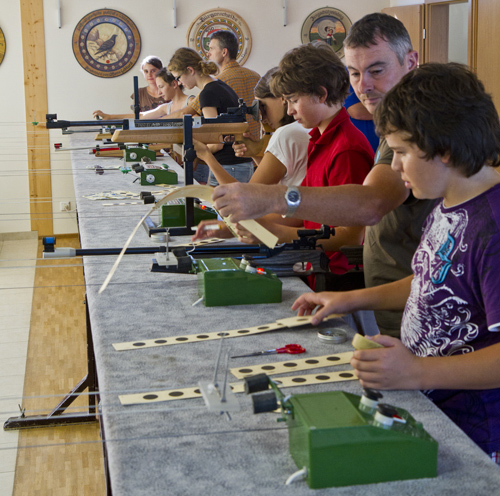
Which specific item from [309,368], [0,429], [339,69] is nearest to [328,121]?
[339,69]

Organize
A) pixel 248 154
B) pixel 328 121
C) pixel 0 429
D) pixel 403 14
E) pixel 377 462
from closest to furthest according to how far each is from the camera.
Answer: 1. pixel 377 462
2. pixel 328 121
3. pixel 0 429
4. pixel 248 154
5. pixel 403 14

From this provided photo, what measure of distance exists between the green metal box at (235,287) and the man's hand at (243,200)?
0.68 feet

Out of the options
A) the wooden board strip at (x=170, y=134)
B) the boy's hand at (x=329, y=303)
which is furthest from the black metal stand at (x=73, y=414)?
the boy's hand at (x=329, y=303)

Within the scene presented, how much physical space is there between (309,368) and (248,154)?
1918 mm

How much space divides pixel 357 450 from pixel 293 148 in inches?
71.8

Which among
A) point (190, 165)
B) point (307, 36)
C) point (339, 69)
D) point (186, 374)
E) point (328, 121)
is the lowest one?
point (186, 374)

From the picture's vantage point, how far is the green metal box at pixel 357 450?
921 millimetres

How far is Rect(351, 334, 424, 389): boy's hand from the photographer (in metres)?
1.17

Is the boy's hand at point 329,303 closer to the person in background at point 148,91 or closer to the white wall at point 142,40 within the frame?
the person in background at point 148,91

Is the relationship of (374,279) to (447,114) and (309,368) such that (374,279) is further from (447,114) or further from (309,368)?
(447,114)

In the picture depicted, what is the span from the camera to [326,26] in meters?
7.07

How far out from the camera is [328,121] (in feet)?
7.45

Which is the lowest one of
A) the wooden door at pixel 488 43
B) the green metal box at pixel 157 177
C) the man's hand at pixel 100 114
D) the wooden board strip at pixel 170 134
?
the green metal box at pixel 157 177

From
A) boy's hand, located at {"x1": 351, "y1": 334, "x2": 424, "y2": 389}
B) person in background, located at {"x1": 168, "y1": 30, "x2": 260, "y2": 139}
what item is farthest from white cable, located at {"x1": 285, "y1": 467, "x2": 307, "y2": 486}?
person in background, located at {"x1": 168, "y1": 30, "x2": 260, "y2": 139}
